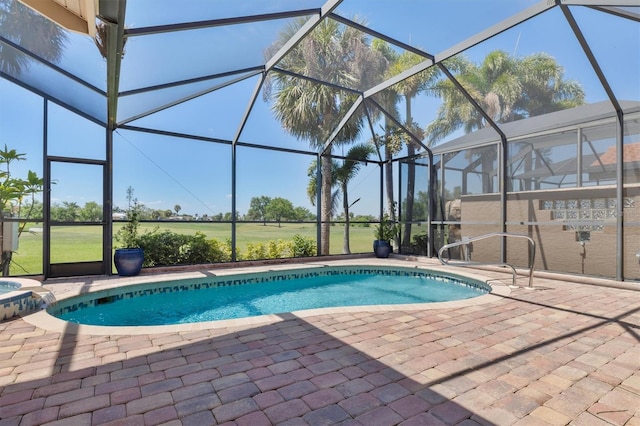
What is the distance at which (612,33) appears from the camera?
4.87 meters

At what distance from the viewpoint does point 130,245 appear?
7.33 m

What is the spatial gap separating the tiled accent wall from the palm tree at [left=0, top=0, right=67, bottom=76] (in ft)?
12.4

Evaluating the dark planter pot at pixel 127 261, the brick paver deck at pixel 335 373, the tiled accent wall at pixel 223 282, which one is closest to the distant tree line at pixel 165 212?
the dark planter pot at pixel 127 261

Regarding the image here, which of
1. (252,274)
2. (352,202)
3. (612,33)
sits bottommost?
(252,274)

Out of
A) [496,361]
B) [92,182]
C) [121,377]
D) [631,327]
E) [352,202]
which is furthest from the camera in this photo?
[352,202]

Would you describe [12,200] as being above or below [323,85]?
below

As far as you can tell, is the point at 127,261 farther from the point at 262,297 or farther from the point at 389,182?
the point at 389,182

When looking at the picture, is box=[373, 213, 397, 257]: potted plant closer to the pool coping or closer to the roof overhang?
the pool coping

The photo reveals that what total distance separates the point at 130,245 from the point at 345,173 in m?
6.69

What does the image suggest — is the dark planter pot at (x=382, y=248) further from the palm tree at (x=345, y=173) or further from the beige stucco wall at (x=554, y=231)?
the beige stucco wall at (x=554, y=231)

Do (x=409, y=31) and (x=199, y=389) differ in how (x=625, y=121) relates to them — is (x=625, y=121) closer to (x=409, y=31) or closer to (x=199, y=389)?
(x=409, y=31)

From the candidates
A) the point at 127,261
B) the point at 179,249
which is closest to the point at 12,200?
the point at 127,261

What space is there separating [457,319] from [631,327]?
6.07ft

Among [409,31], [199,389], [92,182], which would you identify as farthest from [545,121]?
[92,182]
